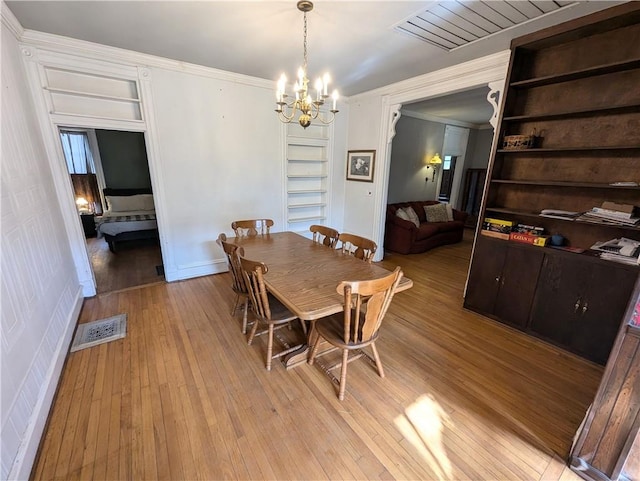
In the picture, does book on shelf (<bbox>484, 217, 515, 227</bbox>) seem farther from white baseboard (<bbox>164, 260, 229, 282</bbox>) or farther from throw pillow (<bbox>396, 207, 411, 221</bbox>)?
white baseboard (<bbox>164, 260, 229, 282</bbox>)

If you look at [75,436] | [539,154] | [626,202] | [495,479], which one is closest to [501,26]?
[539,154]

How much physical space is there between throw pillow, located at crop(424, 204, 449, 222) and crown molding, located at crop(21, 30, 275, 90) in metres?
3.98

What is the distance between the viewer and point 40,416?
60.6 inches

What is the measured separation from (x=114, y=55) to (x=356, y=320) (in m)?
3.48

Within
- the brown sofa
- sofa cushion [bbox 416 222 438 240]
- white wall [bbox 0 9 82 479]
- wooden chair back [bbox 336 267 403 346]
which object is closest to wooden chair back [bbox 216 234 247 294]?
wooden chair back [bbox 336 267 403 346]

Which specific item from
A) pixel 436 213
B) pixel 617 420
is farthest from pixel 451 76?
pixel 617 420

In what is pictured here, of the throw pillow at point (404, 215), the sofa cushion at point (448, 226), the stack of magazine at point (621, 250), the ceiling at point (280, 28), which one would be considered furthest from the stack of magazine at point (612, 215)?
the sofa cushion at point (448, 226)

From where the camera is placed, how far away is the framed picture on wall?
4176 millimetres

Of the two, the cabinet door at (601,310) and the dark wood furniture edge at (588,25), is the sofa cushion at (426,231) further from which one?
the dark wood furniture edge at (588,25)

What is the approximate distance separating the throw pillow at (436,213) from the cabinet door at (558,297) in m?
3.18

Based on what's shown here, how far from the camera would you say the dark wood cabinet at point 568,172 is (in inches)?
79.3

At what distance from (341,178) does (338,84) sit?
4.84ft

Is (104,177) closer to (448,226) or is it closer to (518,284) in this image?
(448,226)

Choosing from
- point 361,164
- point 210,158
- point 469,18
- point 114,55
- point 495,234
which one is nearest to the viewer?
point 469,18
